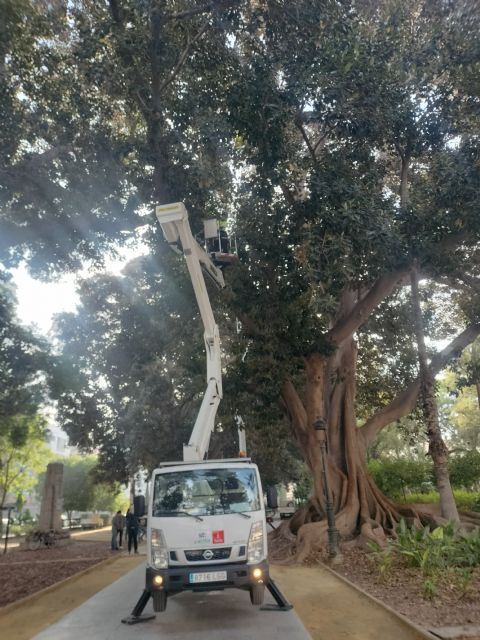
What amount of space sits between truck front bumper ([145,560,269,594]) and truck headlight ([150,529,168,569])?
3.0 inches

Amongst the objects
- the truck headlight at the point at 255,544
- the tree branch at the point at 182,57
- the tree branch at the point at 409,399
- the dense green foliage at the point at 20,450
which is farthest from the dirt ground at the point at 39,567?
the tree branch at the point at 182,57

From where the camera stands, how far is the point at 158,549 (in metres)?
6.34

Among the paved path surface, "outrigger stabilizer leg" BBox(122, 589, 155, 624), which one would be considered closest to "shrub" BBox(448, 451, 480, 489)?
the paved path surface

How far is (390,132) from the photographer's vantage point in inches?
438

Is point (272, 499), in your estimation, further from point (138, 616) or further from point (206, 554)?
point (138, 616)

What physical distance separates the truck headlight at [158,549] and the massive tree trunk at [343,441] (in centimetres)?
666

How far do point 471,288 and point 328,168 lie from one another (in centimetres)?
640

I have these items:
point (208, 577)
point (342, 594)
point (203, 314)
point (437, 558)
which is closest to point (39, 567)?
point (203, 314)

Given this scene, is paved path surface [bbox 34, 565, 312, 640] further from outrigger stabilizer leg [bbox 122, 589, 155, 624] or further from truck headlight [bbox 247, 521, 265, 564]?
truck headlight [bbox 247, 521, 265, 564]

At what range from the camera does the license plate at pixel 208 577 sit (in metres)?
6.08

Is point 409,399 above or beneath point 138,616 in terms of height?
above

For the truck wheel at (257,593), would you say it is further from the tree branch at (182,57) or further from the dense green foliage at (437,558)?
the tree branch at (182,57)

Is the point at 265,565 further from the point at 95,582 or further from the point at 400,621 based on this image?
the point at 95,582

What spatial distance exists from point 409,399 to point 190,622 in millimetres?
9846
